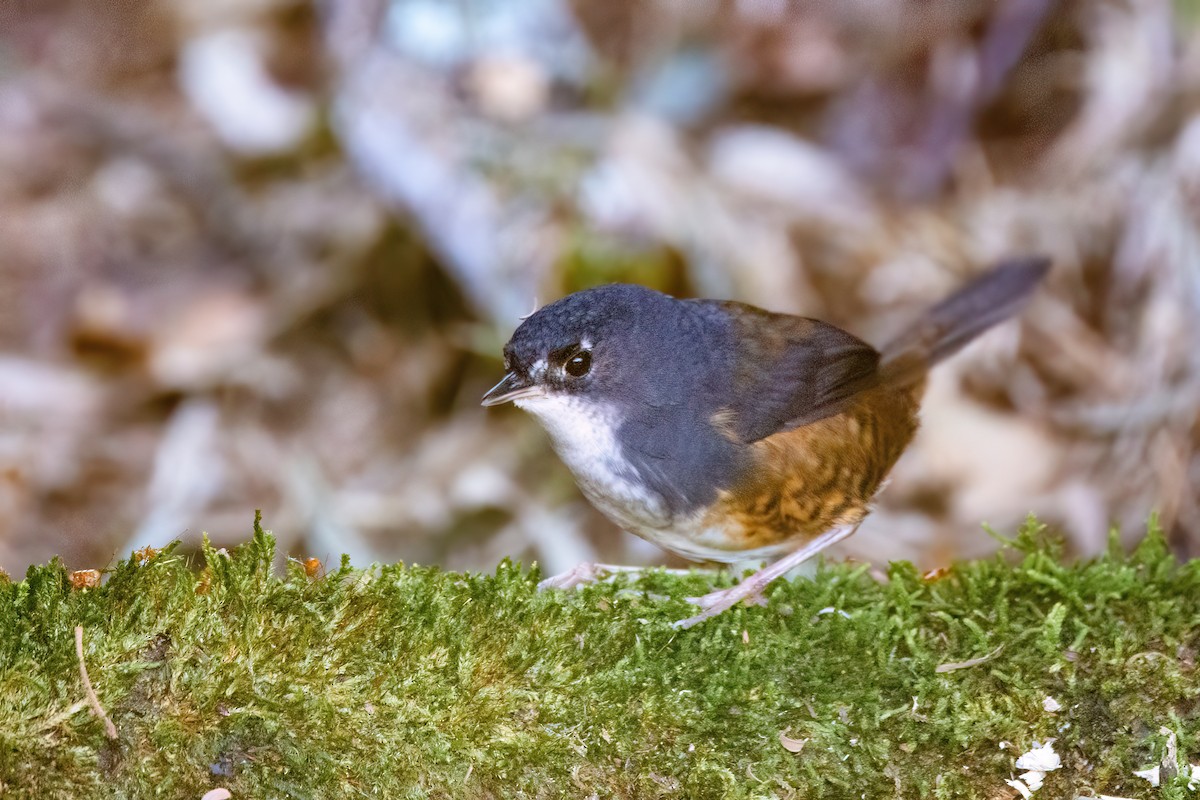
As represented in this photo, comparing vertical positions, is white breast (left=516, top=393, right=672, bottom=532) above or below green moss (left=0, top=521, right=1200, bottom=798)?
above

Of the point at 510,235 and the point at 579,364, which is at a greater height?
the point at 510,235

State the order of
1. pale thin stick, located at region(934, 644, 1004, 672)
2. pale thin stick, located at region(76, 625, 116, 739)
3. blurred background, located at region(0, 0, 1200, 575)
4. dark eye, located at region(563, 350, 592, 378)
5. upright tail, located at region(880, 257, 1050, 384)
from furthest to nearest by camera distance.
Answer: blurred background, located at region(0, 0, 1200, 575) → upright tail, located at region(880, 257, 1050, 384) → dark eye, located at region(563, 350, 592, 378) → pale thin stick, located at region(934, 644, 1004, 672) → pale thin stick, located at region(76, 625, 116, 739)

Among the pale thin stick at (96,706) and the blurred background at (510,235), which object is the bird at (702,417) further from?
the blurred background at (510,235)

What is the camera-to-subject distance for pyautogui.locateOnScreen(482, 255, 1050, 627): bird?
2.78 m

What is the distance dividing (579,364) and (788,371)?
2.00 feet

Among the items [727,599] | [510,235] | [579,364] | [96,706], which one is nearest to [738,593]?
[727,599]

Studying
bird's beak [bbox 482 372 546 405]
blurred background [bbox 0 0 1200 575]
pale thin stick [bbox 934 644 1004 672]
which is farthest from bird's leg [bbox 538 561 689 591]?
blurred background [bbox 0 0 1200 575]

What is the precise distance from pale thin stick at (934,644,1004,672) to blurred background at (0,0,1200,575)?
2.24 metres

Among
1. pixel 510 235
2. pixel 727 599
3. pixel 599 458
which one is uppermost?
pixel 510 235

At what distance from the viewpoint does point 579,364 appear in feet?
9.33

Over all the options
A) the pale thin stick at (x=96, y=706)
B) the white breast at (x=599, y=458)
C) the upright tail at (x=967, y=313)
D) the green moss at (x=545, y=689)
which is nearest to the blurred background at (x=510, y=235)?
the upright tail at (x=967, y=313)

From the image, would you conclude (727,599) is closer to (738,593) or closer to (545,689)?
(738,593)

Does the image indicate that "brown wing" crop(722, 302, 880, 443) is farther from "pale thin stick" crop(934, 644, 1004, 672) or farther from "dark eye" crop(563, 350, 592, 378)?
"pale thin stick" crop(934, 644, 1004, 672)

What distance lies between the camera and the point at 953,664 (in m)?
2.37
